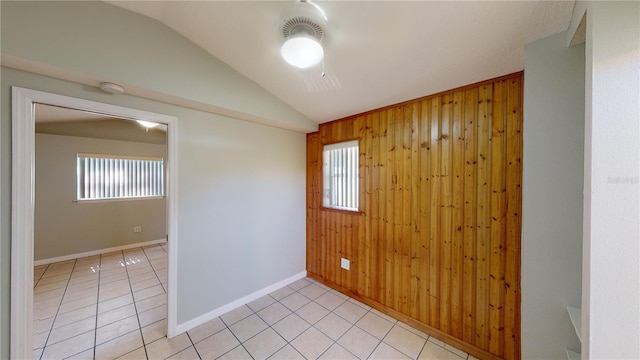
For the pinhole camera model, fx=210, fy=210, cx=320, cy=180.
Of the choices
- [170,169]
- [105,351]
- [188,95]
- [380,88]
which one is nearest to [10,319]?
[105,351]

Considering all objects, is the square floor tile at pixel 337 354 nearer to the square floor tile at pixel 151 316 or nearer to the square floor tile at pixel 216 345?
the square floor tile at pixel 216 345

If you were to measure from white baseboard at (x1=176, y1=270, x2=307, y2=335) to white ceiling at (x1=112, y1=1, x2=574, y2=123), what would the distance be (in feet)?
7.96

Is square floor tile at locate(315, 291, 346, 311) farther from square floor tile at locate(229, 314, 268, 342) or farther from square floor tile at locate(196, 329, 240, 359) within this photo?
square floor tile at locate(196, 329, 240, 359)

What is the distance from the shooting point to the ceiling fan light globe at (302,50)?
1182mm

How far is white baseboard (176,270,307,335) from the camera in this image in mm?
2007

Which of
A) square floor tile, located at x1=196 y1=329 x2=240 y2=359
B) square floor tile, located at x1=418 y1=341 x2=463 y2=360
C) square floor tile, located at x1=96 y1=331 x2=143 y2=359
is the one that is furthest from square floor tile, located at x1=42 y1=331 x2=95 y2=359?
square floor tile, located at x1=418 y1=341 x2=463 y2=360

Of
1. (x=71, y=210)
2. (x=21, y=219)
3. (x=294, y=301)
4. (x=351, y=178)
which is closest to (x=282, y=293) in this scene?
Answer: (x=294, y=301)

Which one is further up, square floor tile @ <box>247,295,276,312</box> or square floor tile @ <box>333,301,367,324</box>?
square floor tile @ <box>333,301,367,324</box>

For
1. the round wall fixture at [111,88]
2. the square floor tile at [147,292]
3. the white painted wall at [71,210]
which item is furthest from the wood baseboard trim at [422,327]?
the white painted wall at [71,210]

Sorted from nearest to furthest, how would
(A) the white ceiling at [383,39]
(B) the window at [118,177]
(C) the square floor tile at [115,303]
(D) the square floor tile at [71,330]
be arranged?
(A) the white ceiling at [383,39], (D) the square floor tile at [71,330], (C) the square floor tile at [115,303], (B) the window at [118,177]

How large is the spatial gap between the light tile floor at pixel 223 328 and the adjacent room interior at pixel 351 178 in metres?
0.02

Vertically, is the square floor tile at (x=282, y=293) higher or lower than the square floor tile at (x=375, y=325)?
lower

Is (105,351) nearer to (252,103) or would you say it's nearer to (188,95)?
(188,95)

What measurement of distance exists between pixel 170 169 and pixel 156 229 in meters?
3.54
